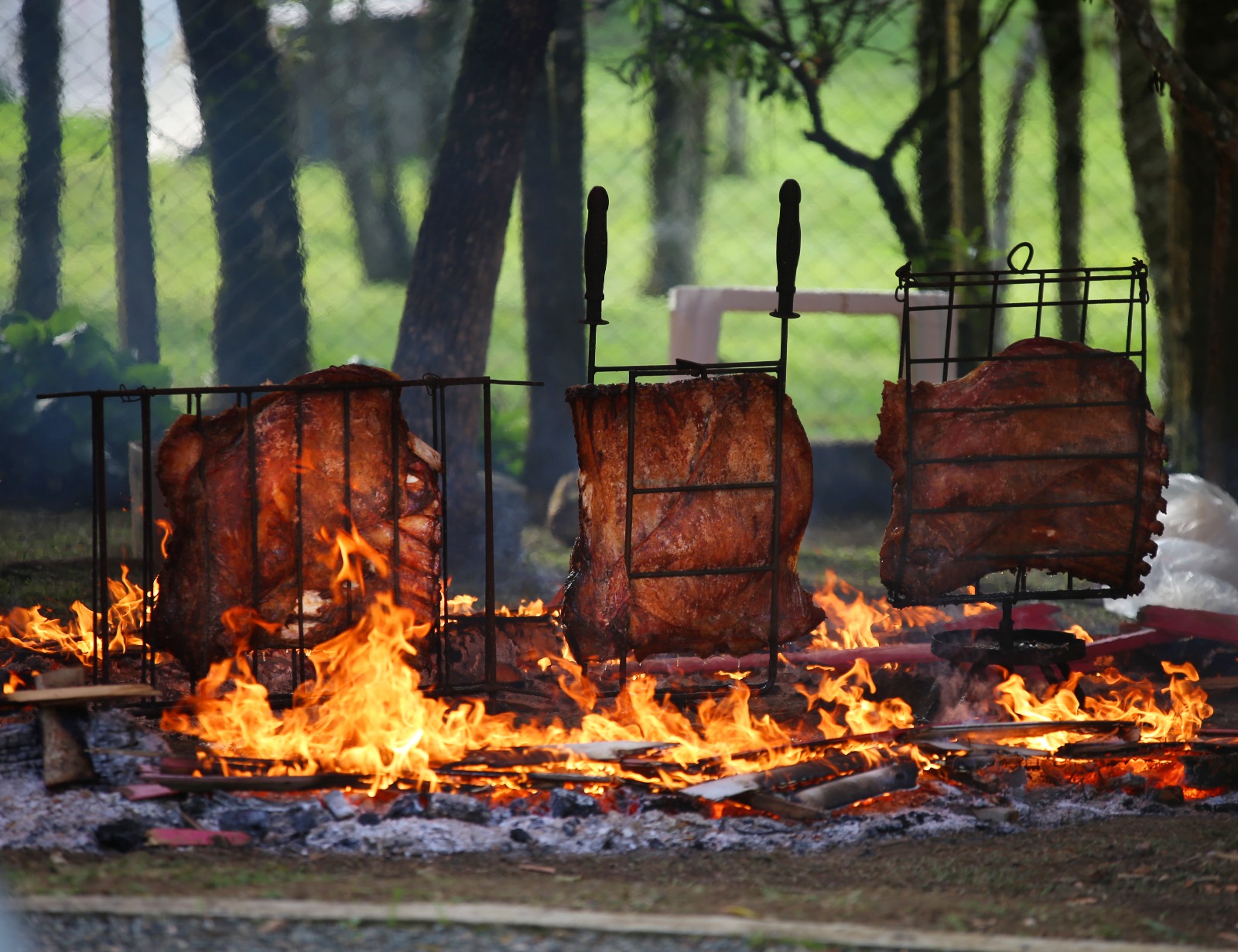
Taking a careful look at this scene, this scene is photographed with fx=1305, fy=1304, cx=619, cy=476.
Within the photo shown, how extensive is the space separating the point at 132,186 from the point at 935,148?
244 inches

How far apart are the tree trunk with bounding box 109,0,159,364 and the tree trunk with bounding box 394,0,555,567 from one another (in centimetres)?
237

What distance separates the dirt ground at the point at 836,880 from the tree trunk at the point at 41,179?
21.4ft

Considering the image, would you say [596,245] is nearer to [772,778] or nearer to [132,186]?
[772,778]

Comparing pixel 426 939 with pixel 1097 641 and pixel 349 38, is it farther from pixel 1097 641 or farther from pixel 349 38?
pixel 349 38

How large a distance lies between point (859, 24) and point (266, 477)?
7.33 m

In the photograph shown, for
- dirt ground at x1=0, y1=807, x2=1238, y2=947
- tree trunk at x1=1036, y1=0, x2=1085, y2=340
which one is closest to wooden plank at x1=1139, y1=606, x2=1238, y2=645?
dirt ground at x1=0, y1=807, x2=1238, y2=947

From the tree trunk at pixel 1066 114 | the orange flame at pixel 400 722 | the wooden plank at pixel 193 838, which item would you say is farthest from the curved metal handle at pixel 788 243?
the tree trunk at pixel 1066 114

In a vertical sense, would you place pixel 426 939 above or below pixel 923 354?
below

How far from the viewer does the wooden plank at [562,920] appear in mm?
3207

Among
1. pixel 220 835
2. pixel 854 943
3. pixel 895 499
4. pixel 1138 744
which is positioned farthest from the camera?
pixel 895 499

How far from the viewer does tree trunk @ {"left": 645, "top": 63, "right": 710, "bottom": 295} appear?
11.0m

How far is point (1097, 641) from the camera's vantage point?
241 inches

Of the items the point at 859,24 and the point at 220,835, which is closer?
the point at 220,835

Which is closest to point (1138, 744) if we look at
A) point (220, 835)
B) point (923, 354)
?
point (220, 835)
